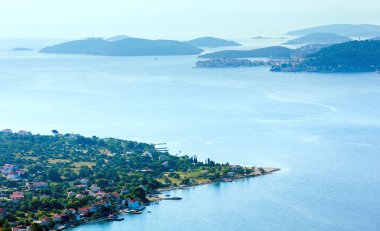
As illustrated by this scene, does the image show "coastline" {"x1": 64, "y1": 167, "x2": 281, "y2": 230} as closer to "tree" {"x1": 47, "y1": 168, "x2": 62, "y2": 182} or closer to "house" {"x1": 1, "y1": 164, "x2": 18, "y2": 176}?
"tree" {"x1": 47, "y1": 168, "x2": 62, "y2": 182}

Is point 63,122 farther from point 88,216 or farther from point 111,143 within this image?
point 88,216

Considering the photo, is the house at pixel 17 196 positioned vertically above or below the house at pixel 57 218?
above

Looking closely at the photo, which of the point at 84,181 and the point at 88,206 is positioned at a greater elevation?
the point at 84,181

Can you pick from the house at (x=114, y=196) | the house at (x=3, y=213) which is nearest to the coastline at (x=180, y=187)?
the house at (x=114, y=196)

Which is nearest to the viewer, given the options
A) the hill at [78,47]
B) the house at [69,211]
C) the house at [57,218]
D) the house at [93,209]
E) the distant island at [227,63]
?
the house at [57,218]

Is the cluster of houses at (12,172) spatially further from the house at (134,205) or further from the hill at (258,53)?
the hill at (258,53)

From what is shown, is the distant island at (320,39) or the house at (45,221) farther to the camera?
the distant island at (320,39)

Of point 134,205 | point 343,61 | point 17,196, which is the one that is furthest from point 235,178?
point 343,61

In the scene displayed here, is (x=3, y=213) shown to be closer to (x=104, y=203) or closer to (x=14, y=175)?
(x=104, y=203)
